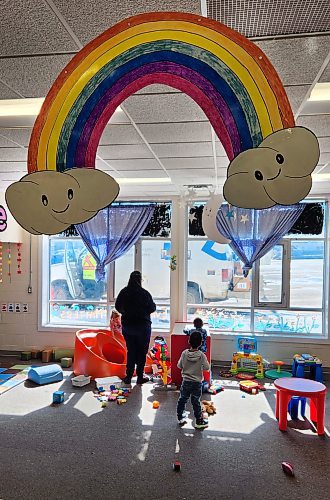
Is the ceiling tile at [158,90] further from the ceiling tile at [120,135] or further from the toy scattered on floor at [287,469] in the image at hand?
the toy scattered on floor at [287,469]

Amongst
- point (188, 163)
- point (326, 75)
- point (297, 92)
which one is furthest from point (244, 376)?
point (326, 75)

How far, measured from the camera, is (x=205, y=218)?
173 inches

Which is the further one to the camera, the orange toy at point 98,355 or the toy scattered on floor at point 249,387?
the orange toy at point 98,355

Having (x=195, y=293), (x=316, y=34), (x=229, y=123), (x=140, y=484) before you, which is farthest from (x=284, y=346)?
(x=229, y=123)

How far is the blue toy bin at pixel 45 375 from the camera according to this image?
5.14 metres

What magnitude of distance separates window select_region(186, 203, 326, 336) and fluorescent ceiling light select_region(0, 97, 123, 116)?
3879 millimetres

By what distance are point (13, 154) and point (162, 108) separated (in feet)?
6.70

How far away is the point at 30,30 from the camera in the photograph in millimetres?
1791

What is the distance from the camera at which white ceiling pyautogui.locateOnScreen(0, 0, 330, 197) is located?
1646 millimetres

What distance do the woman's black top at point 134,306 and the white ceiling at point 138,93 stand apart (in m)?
1.52

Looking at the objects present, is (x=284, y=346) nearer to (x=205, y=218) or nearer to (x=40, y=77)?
(x=205, y=218)

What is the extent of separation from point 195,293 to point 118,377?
1902mm

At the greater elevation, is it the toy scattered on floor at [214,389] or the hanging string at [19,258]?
the hanging string at [19,258]

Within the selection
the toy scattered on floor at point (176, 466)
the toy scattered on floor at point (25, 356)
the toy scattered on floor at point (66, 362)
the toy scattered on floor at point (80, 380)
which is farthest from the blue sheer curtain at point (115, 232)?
the toy scattered on floor at point (176, 466)
